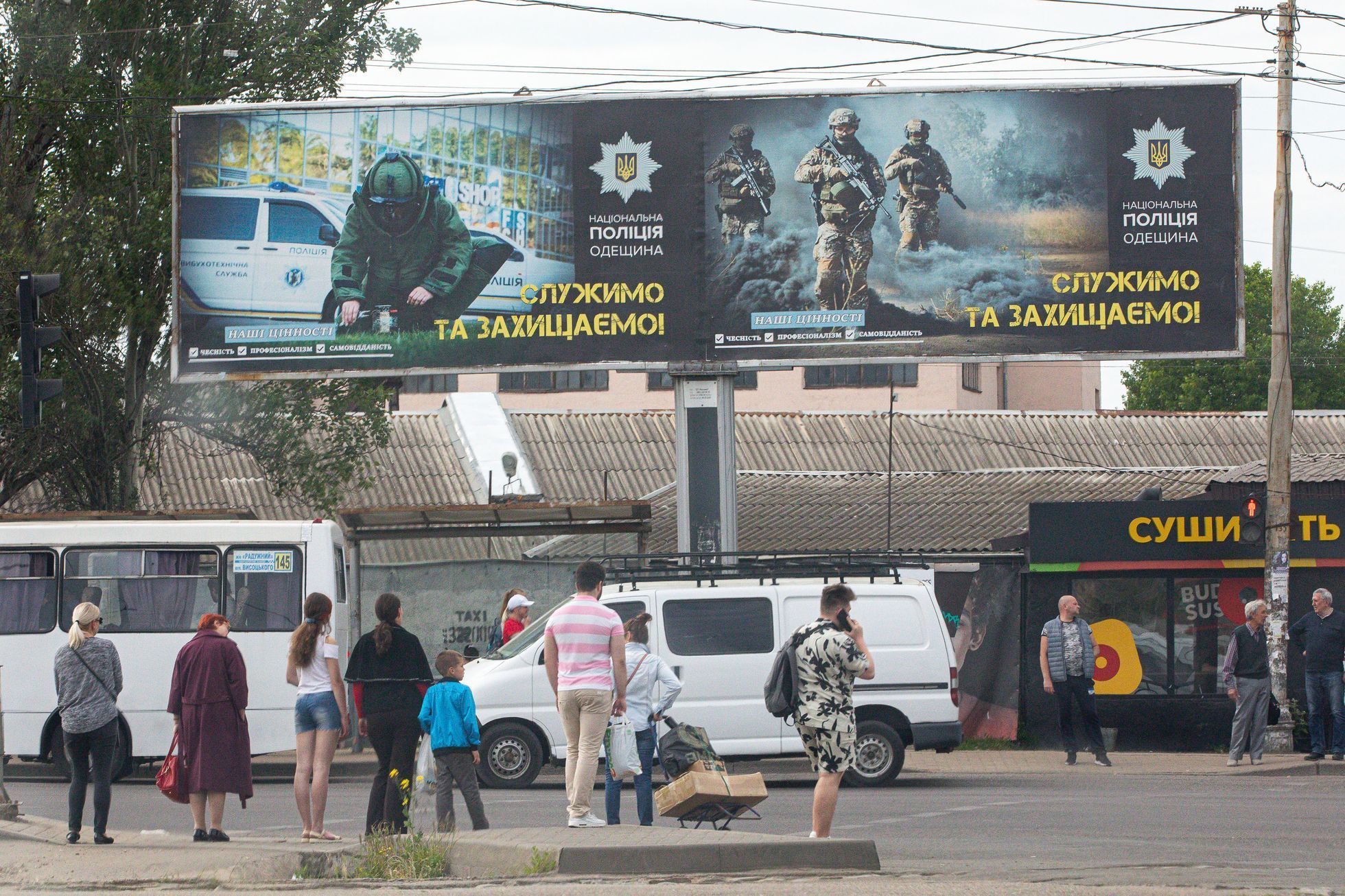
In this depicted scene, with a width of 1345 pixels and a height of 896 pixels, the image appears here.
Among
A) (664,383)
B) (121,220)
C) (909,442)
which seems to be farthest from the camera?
(664,383)

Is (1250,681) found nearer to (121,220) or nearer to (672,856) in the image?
(672,856)

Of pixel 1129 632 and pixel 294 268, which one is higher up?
pixel 294 268

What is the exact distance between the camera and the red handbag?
11.3 metres

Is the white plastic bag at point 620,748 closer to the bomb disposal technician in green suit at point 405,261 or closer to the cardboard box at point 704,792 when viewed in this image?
the cardboard box at point 704,792

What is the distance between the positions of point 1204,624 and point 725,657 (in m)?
7.34

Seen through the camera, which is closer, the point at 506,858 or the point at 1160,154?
the point at 506,858

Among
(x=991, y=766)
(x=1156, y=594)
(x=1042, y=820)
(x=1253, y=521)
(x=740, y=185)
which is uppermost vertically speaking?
(x=740, y=185)

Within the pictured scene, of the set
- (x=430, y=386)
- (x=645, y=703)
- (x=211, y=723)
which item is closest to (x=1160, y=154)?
(x=645, y=703)

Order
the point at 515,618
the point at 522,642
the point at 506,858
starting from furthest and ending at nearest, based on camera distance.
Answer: the point at 515,618
the point at 522,642
the point at 506,858

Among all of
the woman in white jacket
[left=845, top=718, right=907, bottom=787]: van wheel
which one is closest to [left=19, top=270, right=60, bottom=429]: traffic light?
the woman in white jacket

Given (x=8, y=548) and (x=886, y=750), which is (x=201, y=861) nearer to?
(x=886, y=750)

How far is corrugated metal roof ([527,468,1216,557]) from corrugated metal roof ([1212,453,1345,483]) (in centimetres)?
193

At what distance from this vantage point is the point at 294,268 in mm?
21359

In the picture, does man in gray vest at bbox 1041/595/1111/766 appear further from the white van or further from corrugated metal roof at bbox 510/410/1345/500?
corrugated metal roof at bbox 510/410/1345/500
